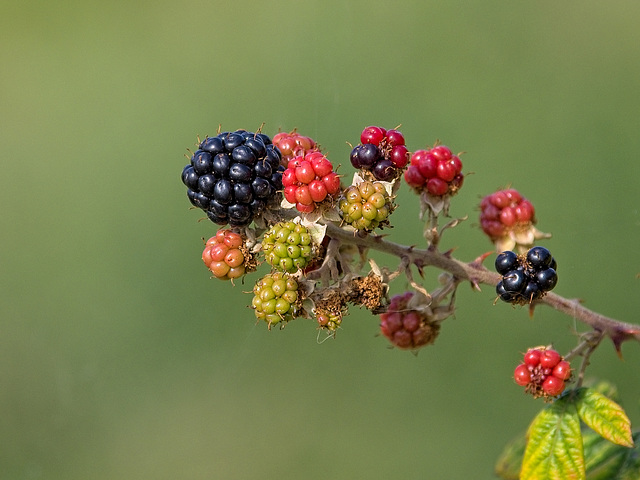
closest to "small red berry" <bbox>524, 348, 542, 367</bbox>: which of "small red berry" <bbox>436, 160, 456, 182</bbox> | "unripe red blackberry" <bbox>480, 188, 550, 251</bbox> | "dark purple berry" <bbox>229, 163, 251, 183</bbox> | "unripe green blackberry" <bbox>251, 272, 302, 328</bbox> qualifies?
"unripe red blackberry" <bbox>480, 188, 550, 251</bbox>

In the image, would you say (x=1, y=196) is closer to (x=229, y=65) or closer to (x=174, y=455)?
(x=229, y=65)

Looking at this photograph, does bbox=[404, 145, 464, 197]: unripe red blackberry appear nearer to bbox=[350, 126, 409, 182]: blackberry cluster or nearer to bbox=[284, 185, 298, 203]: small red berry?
bbox=[350, 126, 409, 182]: blackberry cluster

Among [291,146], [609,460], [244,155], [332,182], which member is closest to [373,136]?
[332,182]

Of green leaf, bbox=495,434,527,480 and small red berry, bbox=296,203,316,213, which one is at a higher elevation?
small red berry, bbox=296,203,316,213

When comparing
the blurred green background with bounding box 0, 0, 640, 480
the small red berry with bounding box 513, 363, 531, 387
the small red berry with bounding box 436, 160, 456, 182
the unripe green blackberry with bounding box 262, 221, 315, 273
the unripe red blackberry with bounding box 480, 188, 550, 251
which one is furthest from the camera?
the blurred green background with bounding box 0, 0, 640, 480

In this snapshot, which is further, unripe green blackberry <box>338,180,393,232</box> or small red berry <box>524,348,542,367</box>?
small red berry <box>524,348,542,367</box>

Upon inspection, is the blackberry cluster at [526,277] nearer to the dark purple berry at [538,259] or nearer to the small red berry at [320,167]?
the dark purple berry at [538,259]
